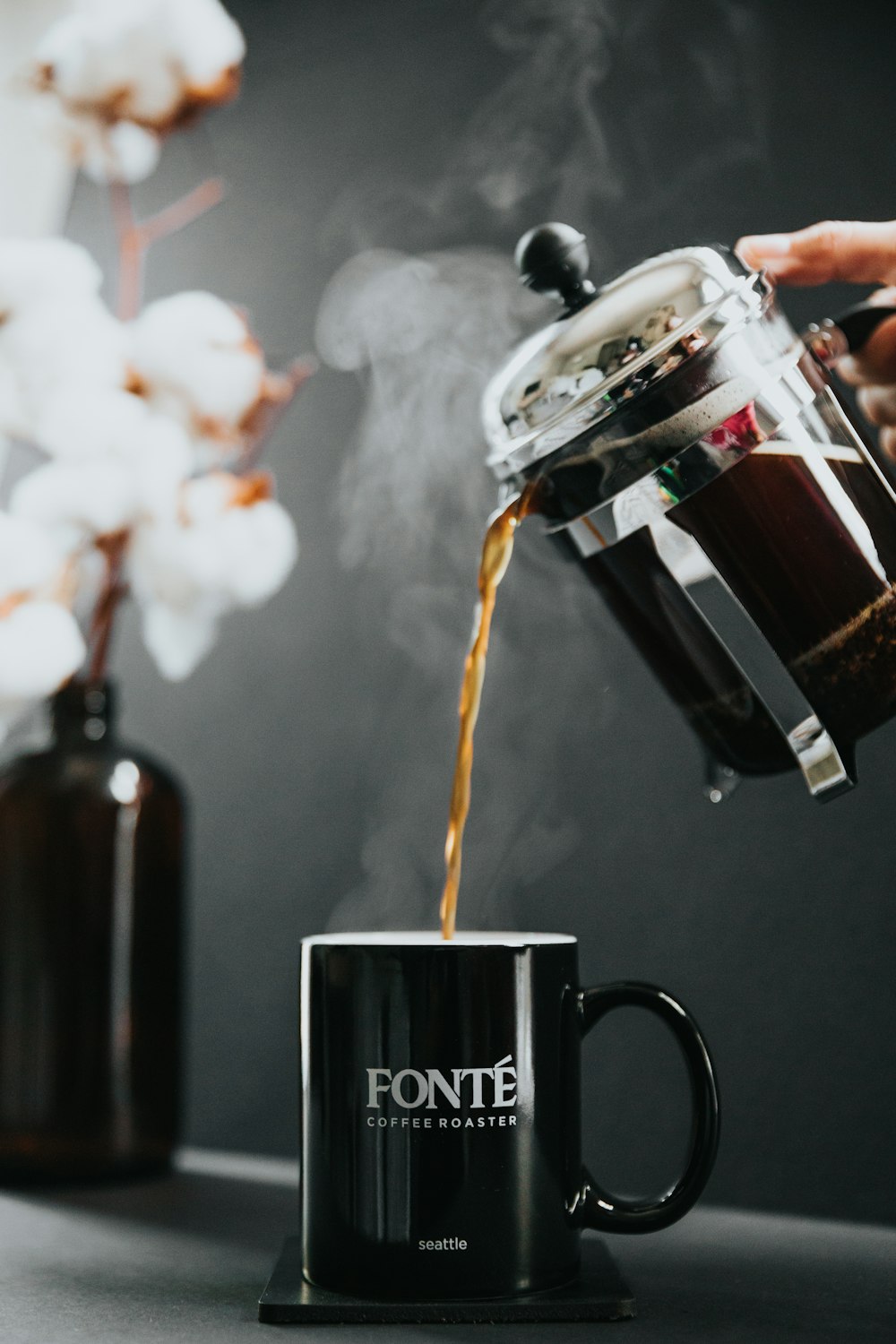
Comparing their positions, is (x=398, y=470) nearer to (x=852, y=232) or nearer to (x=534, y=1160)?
(x=852, y=232)

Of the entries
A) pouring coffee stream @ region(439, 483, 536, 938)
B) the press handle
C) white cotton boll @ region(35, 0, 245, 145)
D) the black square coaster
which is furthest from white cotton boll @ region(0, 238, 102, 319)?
the black square coaster

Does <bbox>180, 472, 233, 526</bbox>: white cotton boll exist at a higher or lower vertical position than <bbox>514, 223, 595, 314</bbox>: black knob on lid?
lower

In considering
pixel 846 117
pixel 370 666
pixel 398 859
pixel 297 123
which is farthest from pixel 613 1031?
pixel 297 123

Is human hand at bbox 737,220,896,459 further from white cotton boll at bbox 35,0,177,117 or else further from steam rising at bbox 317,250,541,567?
white cotton boll at bbox 35,0,177,117

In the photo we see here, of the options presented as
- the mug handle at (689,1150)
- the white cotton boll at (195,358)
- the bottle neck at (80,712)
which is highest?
the white cotton boll at (195,358)

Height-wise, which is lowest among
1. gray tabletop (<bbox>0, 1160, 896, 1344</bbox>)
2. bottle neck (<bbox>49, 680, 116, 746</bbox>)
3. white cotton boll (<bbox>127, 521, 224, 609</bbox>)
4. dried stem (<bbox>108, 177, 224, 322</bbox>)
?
gray tabletop (<bbox>0, 1160, 896, 1344</bbox>)

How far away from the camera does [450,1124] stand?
580 mm

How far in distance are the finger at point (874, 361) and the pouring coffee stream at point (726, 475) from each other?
0.07 metres

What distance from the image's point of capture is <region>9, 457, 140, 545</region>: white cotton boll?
0.92m

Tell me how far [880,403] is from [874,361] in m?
0.04

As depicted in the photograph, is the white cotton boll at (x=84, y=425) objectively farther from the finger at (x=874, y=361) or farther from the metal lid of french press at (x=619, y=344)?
the finger at (x=874, y=361)

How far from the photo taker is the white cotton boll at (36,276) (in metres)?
0.92

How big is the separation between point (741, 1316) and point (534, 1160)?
135 mm

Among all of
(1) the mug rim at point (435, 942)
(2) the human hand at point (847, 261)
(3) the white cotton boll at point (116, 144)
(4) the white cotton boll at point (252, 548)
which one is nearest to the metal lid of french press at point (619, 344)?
(2) the human hand at point (847, 261)
